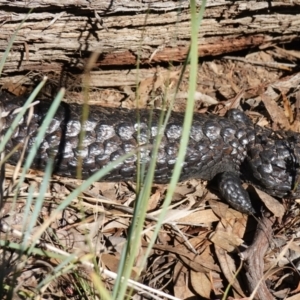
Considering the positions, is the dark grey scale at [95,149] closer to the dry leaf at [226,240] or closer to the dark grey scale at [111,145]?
the dark grey scale at [111,145]

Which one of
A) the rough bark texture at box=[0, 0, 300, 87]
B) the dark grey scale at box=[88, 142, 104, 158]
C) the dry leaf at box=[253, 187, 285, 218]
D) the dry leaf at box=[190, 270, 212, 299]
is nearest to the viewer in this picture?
the dry leaf at box=[190, 270, 212, 299]

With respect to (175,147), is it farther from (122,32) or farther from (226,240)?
(122,32)

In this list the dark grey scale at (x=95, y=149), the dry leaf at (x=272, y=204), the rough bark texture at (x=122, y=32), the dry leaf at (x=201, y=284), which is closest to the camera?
the dry leaf at (x=201, y=284)

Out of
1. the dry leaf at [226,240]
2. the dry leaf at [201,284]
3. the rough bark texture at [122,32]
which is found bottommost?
the dry leaf at [201,284]

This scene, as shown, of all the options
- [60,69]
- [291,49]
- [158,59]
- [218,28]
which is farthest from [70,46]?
[291,49]

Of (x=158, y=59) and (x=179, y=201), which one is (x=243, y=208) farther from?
(x=158, y=59)

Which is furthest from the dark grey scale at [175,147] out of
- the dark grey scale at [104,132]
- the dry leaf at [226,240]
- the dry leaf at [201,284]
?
the dry leaf at [201,284]

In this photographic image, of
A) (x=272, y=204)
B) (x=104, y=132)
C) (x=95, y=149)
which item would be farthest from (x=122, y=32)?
(x=272, y=204)

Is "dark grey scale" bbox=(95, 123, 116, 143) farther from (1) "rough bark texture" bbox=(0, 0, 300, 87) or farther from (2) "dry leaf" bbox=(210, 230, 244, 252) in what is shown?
(2) "dry leaf" bbox=(210, 230, 244, 252)

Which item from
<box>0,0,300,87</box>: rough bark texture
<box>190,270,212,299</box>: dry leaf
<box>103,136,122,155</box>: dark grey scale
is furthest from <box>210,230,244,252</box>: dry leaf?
<box>0,0,300,87</box>: rough bark texture
